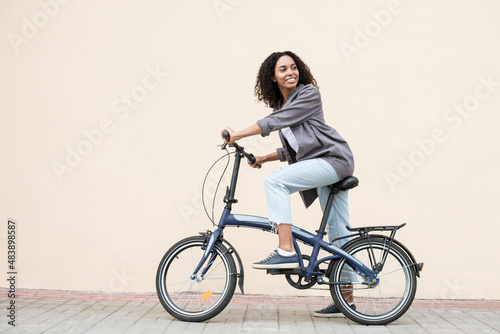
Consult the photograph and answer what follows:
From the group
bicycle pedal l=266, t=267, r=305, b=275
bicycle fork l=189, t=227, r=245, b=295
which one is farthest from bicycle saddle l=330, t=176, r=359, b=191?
bicycle fork l=189, t=227, r=245, b=295

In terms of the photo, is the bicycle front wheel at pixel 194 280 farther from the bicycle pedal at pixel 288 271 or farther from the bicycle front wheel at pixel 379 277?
the bicycle front wheel at pixel 379 277

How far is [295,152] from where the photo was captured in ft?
13.3

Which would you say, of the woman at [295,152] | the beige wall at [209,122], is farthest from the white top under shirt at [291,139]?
the beige wall at [209,122]

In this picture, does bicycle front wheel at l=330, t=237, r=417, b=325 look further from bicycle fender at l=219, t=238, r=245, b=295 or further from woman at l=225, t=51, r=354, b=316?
bicycle fender at l=219, t=238, r=245, b=295

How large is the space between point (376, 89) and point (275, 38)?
987 mm

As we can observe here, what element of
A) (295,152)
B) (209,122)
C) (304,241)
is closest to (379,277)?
(304,241)

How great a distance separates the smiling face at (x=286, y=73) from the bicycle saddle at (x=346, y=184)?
0.73 metres

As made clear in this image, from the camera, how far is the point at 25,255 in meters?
5.18

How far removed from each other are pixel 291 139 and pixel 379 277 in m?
1.09

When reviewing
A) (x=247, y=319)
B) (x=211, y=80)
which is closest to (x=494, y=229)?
(x=247, y=319)

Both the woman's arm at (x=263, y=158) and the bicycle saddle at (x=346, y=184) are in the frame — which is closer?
the bicycle saddle at (x=346, y=184)

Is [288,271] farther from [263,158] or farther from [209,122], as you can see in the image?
[209,122]

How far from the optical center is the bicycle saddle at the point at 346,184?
12.8 ft

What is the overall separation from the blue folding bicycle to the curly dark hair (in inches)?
19.4
